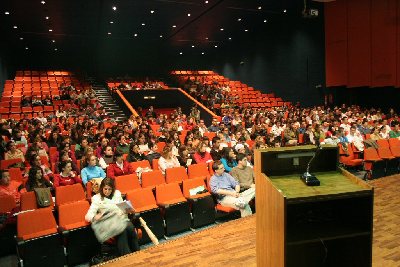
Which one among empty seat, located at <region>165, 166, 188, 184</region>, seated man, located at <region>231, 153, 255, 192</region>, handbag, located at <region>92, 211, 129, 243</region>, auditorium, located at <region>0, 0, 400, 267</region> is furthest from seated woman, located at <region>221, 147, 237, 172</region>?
handbag, located at <region>92, 211, 129, 243</region>

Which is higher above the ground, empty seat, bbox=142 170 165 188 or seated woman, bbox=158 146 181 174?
seated woman, bbox=158 146 181 174

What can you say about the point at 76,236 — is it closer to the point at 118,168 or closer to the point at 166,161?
the point at 118,168

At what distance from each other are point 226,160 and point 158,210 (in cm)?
203

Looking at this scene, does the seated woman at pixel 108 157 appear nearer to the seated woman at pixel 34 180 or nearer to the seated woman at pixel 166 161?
the seated woman at pixel 166 161

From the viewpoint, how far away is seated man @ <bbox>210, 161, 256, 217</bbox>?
13.7 ft

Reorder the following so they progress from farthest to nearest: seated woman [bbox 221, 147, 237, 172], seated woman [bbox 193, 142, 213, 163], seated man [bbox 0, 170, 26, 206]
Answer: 1. seated woman [bbox 193, 142, 213, 163]
2. seated woman [bbox 221, 147, 237, 172]
3. seated man [bbox 0, 170, 26, 206]

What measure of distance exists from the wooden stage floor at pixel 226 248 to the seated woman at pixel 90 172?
7.15ft

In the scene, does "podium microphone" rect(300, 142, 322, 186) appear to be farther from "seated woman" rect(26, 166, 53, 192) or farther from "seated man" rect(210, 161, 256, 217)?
"seated woman" rect(26, 166, 53, 192)

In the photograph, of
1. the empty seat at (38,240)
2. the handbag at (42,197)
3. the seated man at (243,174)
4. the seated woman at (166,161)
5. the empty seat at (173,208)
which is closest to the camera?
the empty seat at (38,240)

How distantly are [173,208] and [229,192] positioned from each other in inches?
30.2

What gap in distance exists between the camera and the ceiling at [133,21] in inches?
415

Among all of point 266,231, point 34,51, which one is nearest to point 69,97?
point 34,51

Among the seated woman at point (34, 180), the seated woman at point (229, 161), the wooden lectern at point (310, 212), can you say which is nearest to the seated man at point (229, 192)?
the seated woman at point (229, 161)

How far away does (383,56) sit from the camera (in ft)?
36.4
